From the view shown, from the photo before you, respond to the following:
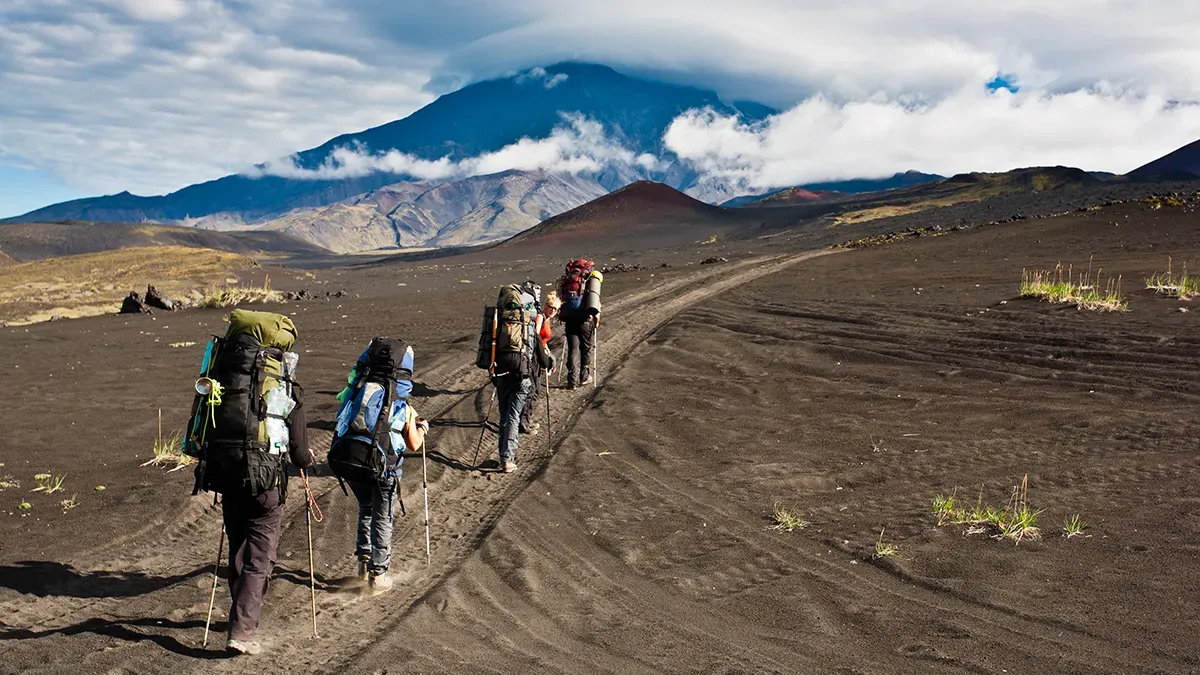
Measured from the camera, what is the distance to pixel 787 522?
287 inches

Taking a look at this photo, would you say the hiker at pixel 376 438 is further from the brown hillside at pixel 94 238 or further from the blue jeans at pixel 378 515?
the brown hillside at pixel 94 238

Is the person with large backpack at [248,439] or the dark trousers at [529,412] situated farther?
the dark trousers at [529,412]

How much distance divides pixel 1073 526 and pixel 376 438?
210 inches

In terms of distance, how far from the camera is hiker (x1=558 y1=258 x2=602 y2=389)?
41.7ft

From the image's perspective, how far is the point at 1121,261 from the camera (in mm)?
20609

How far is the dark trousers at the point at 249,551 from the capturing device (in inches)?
216

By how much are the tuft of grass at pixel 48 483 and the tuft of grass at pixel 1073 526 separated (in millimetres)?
9288

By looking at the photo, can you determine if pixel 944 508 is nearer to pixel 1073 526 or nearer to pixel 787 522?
pixel 1073 526

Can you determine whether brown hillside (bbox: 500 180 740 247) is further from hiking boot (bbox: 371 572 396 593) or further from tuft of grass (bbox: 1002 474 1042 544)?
hiking boot (bbox: 371 572 396 593)

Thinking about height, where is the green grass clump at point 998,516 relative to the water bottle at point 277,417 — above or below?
below

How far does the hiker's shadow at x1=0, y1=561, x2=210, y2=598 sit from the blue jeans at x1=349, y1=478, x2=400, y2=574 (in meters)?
1.51

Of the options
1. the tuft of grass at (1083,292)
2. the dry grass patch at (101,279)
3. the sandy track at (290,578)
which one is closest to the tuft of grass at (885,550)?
the sandy track at (290,578)

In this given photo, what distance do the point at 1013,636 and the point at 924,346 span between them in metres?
8.91

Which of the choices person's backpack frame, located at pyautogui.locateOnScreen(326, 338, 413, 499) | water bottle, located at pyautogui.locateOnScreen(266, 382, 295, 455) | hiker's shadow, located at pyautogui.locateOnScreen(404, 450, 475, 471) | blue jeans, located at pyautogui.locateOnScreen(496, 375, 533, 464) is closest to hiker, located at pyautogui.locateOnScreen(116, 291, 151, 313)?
hiker's shadow, located at pyautogui.locateOnScreen(404, 450, 475, 471)
